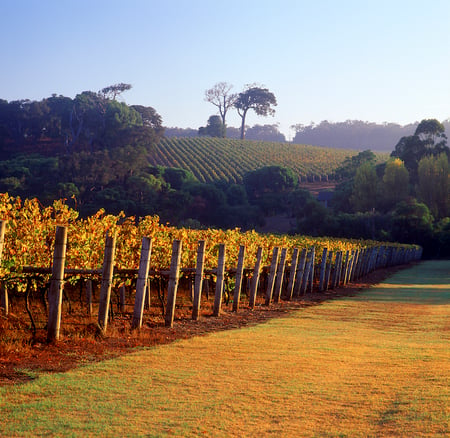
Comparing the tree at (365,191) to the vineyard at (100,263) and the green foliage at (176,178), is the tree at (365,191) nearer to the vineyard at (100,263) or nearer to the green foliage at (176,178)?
the green foliage at (176,178)

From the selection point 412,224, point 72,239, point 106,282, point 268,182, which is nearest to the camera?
point 106,282

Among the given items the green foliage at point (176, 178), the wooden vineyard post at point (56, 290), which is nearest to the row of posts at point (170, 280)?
the wooden vineyard post at point (56, 290)

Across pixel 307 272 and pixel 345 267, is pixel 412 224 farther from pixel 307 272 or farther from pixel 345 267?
pixel 307 272

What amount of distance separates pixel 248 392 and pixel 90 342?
3556mm

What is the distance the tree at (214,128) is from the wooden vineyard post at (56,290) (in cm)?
15504

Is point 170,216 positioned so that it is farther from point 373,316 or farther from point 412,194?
point 373,316

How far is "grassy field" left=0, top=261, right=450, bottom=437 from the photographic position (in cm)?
569

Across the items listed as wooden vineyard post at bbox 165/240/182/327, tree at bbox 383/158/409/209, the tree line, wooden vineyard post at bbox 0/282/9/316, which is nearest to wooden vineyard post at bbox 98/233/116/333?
wooden vineyard post at bbox 165/240/182/327

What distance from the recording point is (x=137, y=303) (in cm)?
1101

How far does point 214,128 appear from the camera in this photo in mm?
162625

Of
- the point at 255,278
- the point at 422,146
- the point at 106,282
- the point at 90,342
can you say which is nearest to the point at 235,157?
the point at 422,146

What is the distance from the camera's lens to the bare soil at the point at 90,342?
7.76 metres

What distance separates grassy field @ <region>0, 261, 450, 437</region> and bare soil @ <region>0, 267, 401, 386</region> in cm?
41

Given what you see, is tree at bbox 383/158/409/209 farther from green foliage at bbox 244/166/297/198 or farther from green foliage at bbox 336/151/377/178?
green foliage at bbox 336/151/377/178
